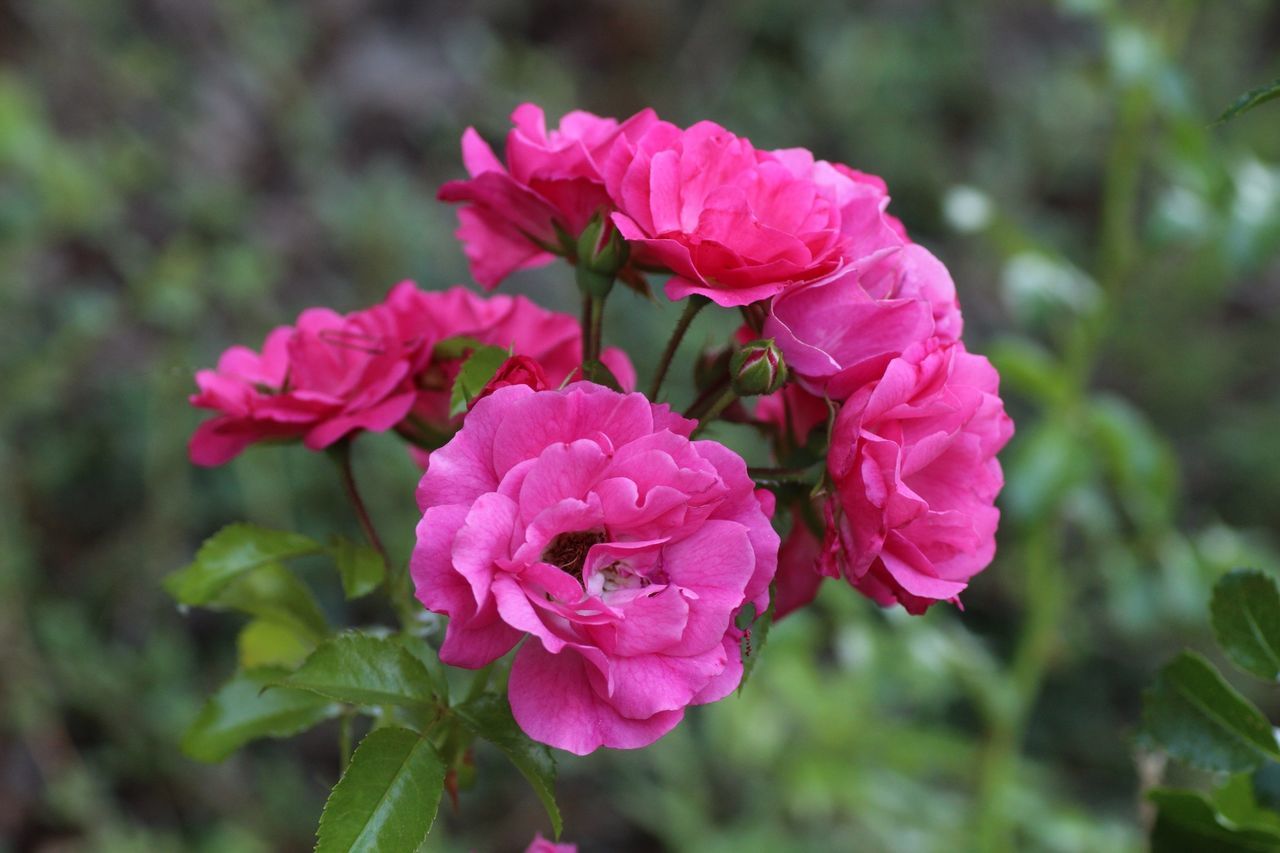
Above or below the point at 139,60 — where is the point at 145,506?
below

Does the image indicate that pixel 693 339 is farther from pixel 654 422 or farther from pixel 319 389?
pixel 654 422

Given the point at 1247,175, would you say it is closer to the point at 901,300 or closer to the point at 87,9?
the point at 901,300

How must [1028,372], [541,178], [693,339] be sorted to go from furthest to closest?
[693,339], [1028,372], [541,178]

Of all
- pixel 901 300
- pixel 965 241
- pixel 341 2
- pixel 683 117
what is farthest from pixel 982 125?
pixel 901 300

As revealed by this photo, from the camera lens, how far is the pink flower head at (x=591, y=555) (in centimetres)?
46

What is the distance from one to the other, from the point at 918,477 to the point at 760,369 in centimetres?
10

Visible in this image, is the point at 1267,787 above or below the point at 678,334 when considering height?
below

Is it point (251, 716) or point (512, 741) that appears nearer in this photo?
point (512, 741)

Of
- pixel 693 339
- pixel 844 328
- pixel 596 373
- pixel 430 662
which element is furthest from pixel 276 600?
pixel 693 339

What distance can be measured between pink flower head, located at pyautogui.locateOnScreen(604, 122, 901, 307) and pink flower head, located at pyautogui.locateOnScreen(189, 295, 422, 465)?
145mm

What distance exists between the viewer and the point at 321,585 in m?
2.04

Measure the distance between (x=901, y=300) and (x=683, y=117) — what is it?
8.70 feet

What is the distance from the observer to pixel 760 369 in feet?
1.69

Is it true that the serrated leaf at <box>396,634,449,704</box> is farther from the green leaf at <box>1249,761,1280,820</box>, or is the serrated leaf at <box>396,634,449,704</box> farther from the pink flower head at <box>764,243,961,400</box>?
the green leaf at <box>1249,761,1280,820</box>
